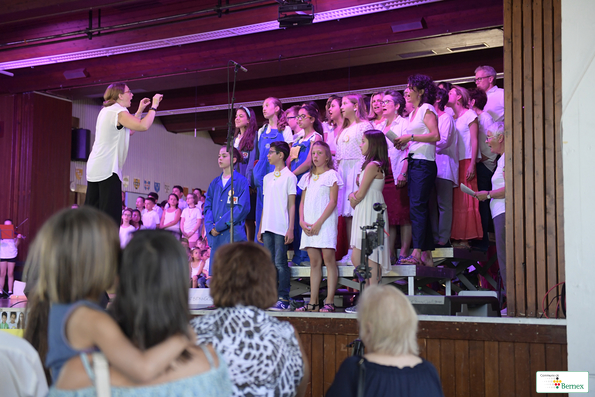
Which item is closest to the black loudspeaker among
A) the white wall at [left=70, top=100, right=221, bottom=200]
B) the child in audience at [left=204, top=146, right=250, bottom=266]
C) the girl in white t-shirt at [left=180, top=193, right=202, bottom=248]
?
the white wall at [left=70, top=100, right=221, bottom=200]

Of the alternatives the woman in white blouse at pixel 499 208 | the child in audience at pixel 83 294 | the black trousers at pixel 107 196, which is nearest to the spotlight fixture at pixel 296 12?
the woman in white blouse at pixel 499 208

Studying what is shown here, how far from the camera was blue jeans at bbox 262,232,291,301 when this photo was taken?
188 inches

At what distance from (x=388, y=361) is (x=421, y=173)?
10.7 ft

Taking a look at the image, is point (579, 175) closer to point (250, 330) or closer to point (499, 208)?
point (499, 208)

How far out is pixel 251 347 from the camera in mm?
1680

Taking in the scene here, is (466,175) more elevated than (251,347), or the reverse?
(466,175)

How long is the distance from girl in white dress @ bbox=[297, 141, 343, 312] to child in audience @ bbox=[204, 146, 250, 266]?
832 mm

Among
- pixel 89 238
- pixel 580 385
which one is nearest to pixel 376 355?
pixel 89 238

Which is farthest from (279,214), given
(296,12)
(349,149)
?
(296,12)

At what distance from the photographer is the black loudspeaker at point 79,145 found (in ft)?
37.3

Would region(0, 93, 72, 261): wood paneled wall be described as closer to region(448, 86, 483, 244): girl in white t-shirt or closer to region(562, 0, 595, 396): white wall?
region(448, 86, 483, 244): girl in white t-shirt

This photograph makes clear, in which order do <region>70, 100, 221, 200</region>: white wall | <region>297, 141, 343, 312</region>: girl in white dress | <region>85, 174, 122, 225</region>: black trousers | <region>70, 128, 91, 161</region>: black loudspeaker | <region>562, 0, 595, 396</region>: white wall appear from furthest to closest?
<region>70, 100, 221, 200</region>: white wall
<region>70, 128, 91, 161</region>: black loudspeaker
<region>297, 141, 343, 312</region>: girl in white dress
<region>85, 174, 122, 225</region>: black trousers
<region>562, 0, 595, 396</region>: white wall

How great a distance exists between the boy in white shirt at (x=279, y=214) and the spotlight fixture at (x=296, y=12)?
161 cm

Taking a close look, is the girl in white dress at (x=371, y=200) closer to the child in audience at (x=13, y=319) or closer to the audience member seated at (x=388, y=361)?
the audience member seated at (x=388, y=361)
